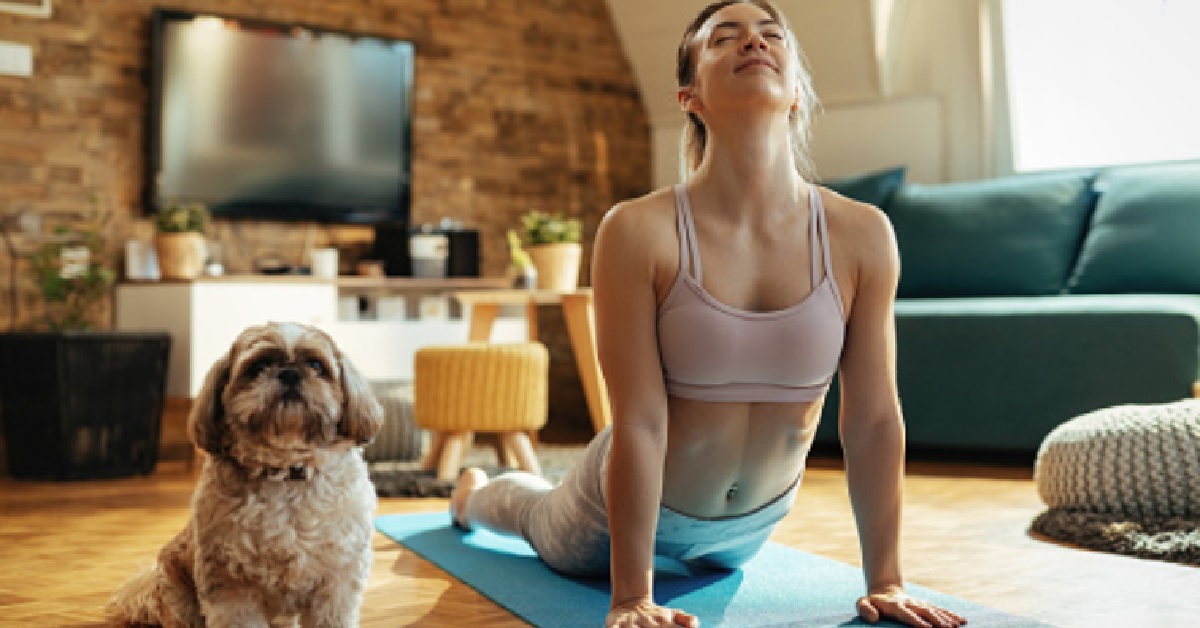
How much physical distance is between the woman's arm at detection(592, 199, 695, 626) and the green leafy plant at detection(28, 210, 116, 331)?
3319 mm

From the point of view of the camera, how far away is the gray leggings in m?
2.12

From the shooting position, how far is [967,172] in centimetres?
572

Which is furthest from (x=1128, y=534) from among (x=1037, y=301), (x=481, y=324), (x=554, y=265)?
(x=481, y=324)

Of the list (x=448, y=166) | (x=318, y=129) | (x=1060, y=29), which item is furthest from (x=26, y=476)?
(x=1060, y=29)

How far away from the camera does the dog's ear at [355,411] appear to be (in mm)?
1708

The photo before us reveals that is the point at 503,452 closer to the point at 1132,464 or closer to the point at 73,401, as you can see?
the point at 73,401

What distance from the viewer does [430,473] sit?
13.7 ft

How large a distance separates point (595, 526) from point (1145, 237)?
3155 mm

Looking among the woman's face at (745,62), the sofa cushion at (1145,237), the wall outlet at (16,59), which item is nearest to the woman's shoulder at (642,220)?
the woman's face at (745,62)

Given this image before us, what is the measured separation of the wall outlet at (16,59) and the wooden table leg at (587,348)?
8.11 feet

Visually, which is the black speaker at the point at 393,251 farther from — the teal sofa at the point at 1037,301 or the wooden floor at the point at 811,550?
the teal sofa at the point at 1037,301

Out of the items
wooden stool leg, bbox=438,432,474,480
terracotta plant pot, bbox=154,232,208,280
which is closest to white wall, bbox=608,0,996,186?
terracotta plant pot, bbox=154,232,208,280

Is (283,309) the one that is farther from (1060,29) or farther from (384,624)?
(1060,29)

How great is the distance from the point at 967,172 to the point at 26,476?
417 cm
